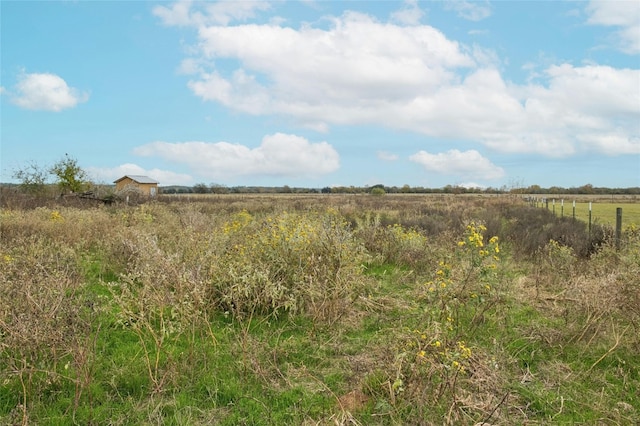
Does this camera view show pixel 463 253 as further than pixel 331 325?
No

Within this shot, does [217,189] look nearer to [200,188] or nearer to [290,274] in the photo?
[200,188]

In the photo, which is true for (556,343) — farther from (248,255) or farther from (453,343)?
(248,255)

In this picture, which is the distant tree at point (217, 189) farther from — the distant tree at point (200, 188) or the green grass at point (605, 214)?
the green grass at point (605, 214)

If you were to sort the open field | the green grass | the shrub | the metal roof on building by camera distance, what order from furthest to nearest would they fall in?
the metal roof on building, the green grass, the shrub, the open field

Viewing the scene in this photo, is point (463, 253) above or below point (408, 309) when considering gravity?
above

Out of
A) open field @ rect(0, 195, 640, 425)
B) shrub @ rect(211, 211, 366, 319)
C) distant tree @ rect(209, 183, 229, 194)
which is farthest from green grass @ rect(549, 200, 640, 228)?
distant tree @ rect(209, 183, 229, 194)

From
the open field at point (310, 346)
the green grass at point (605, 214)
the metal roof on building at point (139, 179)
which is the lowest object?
the open field at point (310, 346)

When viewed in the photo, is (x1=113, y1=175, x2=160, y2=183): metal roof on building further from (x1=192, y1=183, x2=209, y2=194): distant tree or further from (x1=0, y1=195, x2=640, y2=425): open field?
(x1=0, y1=195, x2=640, y2=425): open field

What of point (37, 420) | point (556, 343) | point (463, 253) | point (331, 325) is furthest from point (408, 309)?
point (37, 420)

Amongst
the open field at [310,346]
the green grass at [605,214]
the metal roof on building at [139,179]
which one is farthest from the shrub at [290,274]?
the metal roof on building at [139,179]

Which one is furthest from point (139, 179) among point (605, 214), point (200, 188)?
point (605, 214)

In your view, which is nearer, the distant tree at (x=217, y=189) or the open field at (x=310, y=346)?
the open field at (x=310, y=346)

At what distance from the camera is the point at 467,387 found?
3.85 m

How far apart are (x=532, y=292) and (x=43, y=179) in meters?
29.4
